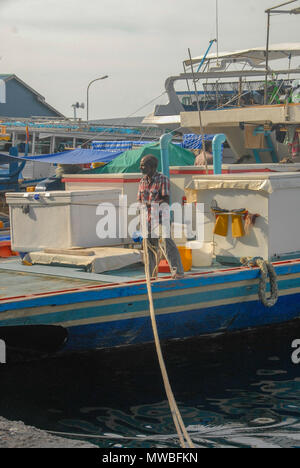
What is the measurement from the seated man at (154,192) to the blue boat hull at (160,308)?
30cm

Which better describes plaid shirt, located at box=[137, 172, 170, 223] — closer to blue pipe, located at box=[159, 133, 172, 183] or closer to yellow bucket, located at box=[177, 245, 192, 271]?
yellow bucket, located at box=[177, 245, 192, 271]

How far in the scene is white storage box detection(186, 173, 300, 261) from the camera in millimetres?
9320

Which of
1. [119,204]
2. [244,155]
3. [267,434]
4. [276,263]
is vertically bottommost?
[267,434]

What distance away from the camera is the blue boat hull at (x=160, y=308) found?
800 centimetres

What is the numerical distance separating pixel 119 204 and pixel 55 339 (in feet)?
9.75

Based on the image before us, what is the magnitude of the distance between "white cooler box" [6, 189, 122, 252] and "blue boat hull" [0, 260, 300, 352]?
1.81 m

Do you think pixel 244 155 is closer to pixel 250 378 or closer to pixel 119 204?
pixel 119 204

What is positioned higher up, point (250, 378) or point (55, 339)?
point (55, 339)

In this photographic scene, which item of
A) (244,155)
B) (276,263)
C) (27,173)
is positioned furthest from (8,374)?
(27,173)

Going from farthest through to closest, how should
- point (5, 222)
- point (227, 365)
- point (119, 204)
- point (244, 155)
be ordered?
point (5, 222)
point (244, 155)
point (119, 204)
point (227, 365)

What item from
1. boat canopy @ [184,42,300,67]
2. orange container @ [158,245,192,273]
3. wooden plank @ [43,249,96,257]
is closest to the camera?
orange container @ [158,245,192,273]

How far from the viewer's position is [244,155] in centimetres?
1371

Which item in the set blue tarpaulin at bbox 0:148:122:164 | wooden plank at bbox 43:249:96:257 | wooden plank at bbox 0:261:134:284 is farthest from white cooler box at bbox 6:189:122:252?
blue tarpaulin at bbox 0:148:122:164

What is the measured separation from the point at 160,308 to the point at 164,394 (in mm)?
1285
